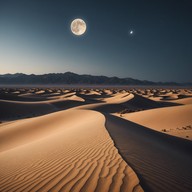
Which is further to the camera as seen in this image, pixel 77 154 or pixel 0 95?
pixel 0 95

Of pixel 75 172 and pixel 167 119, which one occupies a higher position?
pixel 75 172

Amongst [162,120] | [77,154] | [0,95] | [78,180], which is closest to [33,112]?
[0,95]

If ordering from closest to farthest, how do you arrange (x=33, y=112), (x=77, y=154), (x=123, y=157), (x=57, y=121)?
(x=123, y=157), (x=77, y=154), (x=57, y=121), (x=33, y=112)

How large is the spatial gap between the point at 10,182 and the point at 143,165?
2.70 metres

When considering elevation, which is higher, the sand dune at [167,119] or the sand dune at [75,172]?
the sand dune at [75,172]

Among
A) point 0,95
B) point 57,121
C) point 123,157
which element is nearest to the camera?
point 123,157

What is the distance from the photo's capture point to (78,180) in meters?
3.21

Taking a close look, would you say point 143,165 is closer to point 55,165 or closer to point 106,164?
point 106,164

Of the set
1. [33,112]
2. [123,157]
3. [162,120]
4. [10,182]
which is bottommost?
[33,112]

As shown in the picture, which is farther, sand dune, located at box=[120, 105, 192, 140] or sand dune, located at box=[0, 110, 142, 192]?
sand dune, located at box=[120, 105, 192, 140]

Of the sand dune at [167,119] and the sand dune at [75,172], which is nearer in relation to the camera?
the sand dune at [75,172]

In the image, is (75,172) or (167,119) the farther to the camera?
(167,119)

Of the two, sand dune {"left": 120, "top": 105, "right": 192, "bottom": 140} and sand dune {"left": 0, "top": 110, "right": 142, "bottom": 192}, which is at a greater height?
sand dune {"left": 0, "top": 110, "right": 142, "bottom": 192}

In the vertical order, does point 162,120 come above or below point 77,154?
below
